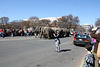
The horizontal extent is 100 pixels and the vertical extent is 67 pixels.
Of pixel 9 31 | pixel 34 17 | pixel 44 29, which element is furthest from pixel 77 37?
pixel 34 17

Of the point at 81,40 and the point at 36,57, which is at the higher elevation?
the point at 81,40

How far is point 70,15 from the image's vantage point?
7000 centimetres

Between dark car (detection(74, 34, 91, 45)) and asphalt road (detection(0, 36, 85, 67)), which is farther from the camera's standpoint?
dark car (detection(74, 34, 91, 45))

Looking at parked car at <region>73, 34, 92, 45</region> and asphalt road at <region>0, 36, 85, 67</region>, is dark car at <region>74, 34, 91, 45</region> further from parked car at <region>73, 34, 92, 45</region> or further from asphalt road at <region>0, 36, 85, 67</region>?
asphalt road at <region>0, 36, 85, 67</region>

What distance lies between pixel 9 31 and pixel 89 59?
81.2 feet

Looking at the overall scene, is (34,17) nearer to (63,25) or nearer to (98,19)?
(63,25)

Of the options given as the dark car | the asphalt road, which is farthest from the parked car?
the asphalt road

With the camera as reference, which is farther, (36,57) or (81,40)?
(81,40)

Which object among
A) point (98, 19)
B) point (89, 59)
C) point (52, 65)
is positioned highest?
point (98, 19)

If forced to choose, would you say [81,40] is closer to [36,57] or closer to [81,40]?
→ [81,40]

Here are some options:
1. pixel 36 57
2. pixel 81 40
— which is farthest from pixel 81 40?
pixel 36 57

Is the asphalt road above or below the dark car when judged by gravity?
below

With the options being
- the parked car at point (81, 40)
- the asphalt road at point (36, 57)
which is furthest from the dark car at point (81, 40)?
the asphalt road at point (36, 57)

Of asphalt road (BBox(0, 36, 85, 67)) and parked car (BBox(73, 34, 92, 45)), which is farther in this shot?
parked car (BBox(73, 34, 92, 45))
